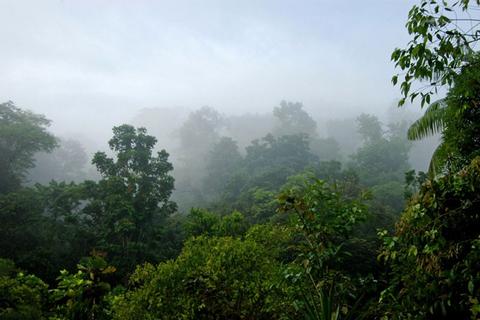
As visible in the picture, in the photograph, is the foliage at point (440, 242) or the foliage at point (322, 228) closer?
the foliage at point (440, 242)

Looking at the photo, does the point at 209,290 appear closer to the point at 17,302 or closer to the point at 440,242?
the point at 17,302

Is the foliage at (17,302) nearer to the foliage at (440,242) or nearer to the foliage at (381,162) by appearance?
the foliage at (440,242)

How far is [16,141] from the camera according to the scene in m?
28.1

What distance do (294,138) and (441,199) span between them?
3796 centimetres

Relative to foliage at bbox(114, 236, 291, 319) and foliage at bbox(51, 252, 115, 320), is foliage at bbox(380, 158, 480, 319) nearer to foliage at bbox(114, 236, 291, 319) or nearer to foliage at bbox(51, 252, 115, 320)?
foliage at bbox(114, 236, 291, 319)

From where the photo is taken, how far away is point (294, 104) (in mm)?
61562

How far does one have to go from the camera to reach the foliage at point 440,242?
2.78m

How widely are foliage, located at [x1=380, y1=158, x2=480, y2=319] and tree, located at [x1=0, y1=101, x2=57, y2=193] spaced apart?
88.7 feet

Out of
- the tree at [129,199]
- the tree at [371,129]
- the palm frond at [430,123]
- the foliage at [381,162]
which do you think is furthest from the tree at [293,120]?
the palm frond at [430,123]

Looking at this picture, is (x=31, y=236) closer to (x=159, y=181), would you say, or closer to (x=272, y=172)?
(x=159, y=181)

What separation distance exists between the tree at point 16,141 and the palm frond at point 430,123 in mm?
24744

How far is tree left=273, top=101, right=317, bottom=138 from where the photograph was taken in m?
59.3

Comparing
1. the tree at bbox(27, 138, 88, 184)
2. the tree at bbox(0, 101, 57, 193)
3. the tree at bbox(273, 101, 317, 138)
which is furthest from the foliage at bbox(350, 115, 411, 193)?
the tree at bbox(27, 138, 88, 184)

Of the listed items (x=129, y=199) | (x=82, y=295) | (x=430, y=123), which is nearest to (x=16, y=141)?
(x=129, y=199)
